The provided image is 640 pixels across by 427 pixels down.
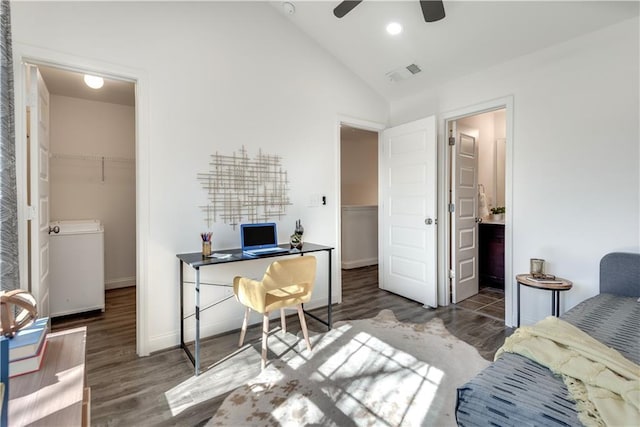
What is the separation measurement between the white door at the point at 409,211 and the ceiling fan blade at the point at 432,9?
1.24m

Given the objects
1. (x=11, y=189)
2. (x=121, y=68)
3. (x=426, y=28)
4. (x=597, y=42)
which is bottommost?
(x=11, y=189)

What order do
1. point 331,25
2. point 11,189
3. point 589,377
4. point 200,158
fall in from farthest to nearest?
point 331,25, point 200,158, point 11,189, point 589,377

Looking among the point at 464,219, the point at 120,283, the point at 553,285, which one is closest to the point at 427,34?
the point at 464,219

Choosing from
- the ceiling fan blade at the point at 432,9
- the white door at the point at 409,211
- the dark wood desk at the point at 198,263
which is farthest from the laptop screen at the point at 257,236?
the ceiling fan blade at the point at 432,9

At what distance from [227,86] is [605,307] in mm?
3344

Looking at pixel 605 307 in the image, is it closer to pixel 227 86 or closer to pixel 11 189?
pixel 227 86

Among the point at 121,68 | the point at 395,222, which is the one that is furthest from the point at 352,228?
the point at 121,68

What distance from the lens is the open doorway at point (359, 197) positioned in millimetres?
5371

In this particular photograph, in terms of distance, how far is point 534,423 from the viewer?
0.94 m

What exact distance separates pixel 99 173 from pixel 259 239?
9.73 feet

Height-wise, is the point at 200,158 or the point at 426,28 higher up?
the point at 426,28

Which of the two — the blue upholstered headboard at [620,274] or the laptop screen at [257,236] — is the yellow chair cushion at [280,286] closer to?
the laptop screen at [257,236]

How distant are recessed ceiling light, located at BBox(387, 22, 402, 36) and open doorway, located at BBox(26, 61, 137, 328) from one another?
275cm

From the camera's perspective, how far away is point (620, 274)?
2.20 meters
